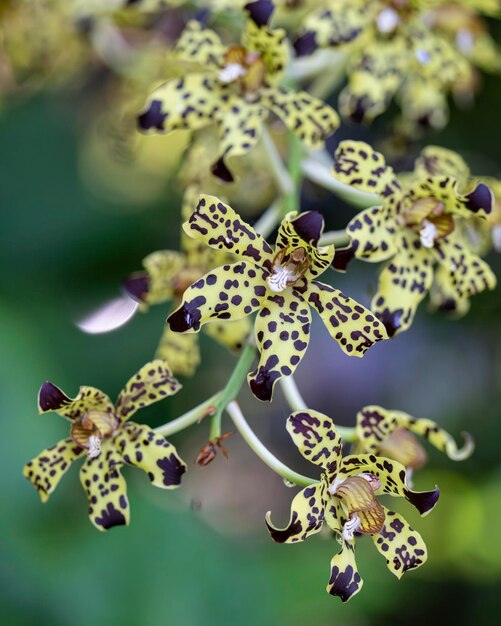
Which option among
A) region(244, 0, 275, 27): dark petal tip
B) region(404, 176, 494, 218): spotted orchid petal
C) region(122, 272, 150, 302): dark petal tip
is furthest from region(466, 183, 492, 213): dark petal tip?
region(122, 272, 150, 302): dark petal tip

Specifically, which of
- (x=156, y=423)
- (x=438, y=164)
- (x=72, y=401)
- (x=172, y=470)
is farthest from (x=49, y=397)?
(x=156, y=423)

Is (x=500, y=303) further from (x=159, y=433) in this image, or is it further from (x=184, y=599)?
(x=159, y=433)

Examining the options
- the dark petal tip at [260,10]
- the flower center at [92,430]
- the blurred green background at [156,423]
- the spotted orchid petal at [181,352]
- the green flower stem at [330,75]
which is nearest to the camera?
Result: the flower center at [92,430]

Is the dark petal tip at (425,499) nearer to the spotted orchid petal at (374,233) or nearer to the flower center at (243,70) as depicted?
the spotted orchid petal at (374,233)

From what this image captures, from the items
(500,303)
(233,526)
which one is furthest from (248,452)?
(500,303)

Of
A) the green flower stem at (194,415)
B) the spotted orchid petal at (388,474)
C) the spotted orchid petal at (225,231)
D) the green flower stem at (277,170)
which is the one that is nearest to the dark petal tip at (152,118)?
the green flower stem at (277,170)
